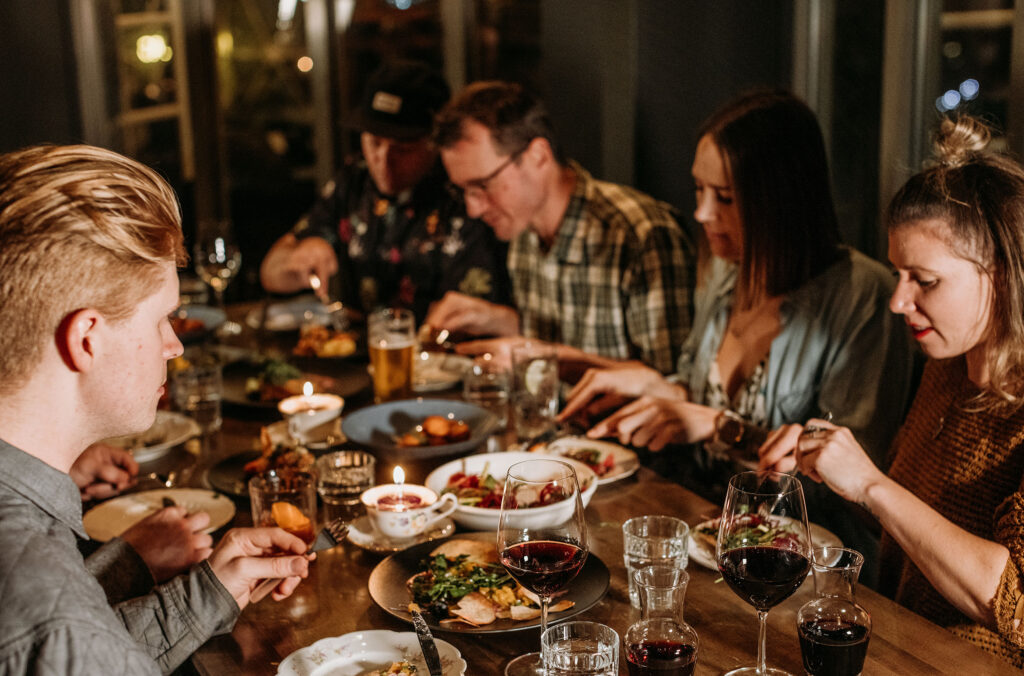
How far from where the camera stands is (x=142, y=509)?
194cm

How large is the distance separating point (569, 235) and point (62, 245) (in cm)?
219

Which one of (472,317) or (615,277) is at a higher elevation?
(615,277)

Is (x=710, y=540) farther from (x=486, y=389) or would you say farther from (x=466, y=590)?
(x=486, y=389)

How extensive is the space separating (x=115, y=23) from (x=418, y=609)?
4972mm

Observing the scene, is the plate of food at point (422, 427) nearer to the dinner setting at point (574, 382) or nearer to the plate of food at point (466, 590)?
the dinner setting at point (574, 382)

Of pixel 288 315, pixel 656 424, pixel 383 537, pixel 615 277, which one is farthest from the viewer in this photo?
pixel 288 315

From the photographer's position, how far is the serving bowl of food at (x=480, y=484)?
5.67 ft

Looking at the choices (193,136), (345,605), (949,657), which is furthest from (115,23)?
(949,657)

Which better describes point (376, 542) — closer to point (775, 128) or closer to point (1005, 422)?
point (1005, 422)

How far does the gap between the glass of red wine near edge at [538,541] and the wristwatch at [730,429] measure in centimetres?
95

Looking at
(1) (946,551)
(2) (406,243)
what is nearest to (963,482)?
(1) (946,551)

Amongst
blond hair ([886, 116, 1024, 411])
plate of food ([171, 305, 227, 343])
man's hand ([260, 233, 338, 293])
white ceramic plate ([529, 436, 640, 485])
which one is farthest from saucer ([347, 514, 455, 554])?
man's hand ([260, 233, 338, 293])

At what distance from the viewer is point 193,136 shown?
5.82 metres

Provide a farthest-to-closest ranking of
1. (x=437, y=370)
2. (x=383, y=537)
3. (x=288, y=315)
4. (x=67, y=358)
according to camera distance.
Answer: (x=288, y=315)
(x=437, y=370)
(x=383, y=537)
(x=67, y=358)
